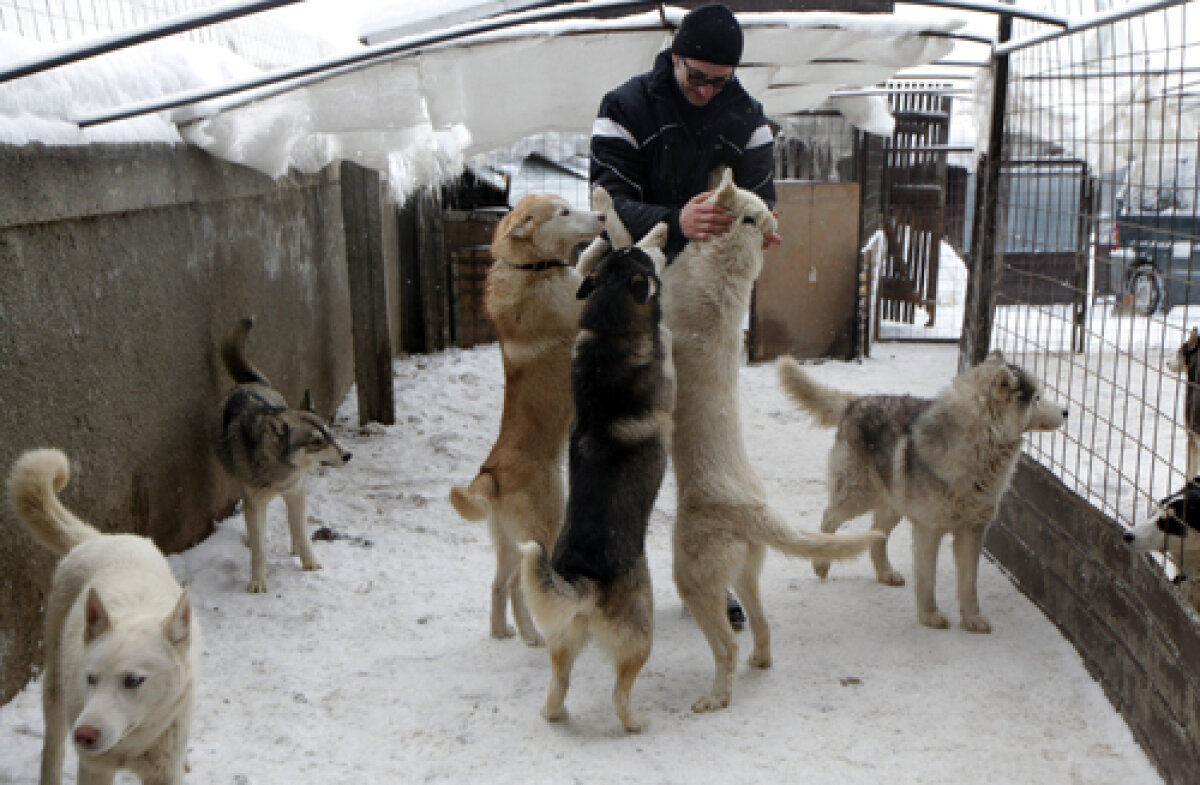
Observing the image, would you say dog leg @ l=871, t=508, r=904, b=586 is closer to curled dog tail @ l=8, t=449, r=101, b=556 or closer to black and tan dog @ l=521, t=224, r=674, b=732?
black and tan dog @ l=521, t=224, r=674, b=732

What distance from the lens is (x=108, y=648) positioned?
2.39 metres

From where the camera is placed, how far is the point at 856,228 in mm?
10141

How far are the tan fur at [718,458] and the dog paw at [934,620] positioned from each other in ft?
2.87

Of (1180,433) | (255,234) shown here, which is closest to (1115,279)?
(1180,433)

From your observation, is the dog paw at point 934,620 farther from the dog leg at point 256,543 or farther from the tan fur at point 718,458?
the dog leg at point 256,543

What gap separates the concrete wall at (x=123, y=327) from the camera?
10.7 feet

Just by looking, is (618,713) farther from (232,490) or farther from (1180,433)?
(1180,433)

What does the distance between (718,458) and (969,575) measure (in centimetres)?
143

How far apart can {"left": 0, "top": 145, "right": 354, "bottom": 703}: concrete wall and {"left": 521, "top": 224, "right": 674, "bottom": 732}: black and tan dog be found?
1.88m

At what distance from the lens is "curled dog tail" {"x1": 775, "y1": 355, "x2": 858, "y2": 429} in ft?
15.9

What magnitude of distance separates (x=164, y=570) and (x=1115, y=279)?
13.2m

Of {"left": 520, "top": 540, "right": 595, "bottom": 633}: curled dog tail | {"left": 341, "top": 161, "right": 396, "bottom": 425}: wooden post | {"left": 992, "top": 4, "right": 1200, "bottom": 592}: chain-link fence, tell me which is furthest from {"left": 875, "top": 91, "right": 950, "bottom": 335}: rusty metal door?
{"left": 520, "top": 540, "right": 595, "bottom": 633}: curled dog tail

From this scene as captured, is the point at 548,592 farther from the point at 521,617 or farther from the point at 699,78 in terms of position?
the point at 699,78

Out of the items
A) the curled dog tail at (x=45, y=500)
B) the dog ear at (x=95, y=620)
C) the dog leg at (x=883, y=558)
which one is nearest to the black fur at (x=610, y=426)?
the dog ear at (x=95, y=620)
